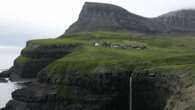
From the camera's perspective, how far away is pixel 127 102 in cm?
11981

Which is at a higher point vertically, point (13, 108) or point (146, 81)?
point (146, 81)

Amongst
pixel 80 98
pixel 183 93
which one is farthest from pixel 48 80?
pixel 183 93

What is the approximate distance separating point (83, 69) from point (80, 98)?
11.1 m

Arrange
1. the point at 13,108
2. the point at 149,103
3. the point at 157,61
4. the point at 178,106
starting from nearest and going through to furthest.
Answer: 1. the point at 178,106
2. the point at 149,103
3. the point at 157,61
4. the point at 13,108

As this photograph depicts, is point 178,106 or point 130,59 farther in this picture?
point 130,59

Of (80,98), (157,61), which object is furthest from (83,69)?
(157,61)

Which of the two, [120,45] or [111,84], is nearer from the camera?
[111,84]

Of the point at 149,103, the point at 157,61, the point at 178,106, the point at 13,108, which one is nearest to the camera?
the point at 178,106

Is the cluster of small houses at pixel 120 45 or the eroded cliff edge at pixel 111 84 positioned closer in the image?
the eroded cliff edge at pixel 111 84

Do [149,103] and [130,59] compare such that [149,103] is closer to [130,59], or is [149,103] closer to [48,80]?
[130,59]

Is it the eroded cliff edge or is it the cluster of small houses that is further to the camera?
the cluster of small houses

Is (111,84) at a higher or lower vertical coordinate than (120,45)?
lower

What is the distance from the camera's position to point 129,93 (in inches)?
4688

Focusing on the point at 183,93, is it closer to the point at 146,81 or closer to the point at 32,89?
the point at 146,81
